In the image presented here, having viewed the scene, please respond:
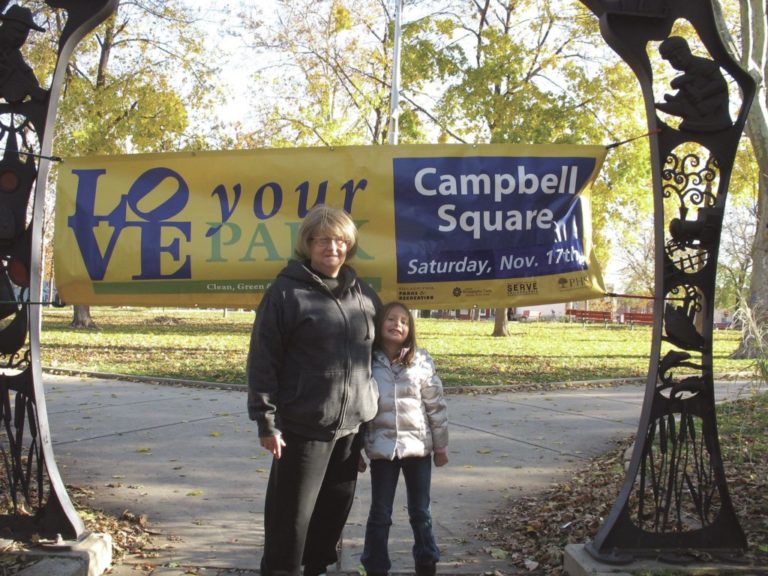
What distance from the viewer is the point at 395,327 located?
3355 millimetres

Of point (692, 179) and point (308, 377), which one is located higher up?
point (692, 179)

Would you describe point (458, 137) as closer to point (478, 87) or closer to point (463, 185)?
point (478, 87)

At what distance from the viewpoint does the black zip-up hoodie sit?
9.70ft

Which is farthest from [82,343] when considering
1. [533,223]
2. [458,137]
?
[533,223]

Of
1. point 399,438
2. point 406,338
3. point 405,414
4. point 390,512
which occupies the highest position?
point 406,338

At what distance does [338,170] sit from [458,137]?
18085mm

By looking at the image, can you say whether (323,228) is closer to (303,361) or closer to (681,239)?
(303,361)

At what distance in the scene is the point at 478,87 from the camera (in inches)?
777

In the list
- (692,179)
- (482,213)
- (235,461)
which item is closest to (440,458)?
(482,213)

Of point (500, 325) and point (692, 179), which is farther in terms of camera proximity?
point (500, 325)

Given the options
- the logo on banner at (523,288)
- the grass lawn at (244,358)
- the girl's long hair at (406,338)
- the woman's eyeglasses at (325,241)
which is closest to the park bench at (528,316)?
the grass lawn at (244,358)

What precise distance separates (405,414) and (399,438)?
119 millimetres

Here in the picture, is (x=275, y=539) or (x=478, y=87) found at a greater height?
(x=478, y=87)

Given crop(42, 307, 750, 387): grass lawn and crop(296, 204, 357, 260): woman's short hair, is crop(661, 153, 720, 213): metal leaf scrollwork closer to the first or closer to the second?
crop(296, 204, 357, 260): woman's short hair
